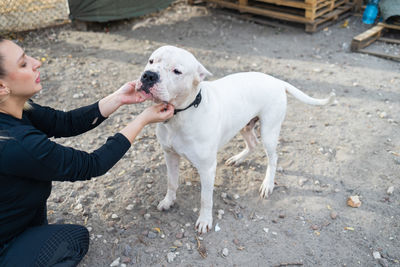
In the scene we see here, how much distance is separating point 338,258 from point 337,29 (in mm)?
5690

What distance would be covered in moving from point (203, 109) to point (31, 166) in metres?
1.22

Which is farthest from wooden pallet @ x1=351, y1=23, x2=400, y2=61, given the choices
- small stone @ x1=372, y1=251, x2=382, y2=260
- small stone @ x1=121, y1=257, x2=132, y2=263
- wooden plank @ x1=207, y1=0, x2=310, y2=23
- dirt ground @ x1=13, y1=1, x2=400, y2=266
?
small stone @ x1=121, y1=257, x2=132, y2=263

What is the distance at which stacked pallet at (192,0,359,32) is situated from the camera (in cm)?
677

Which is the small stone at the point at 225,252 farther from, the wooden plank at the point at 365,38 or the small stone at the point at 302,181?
the wooden plank at the point at 365,38

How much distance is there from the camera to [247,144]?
373 cm

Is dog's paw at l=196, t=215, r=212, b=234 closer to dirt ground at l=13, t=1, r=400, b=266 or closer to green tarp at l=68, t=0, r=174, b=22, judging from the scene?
A: dirt ground at l=13, t=1, r=400, b=266

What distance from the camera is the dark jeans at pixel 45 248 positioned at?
88.4 inches

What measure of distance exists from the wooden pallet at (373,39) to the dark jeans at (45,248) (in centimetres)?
572

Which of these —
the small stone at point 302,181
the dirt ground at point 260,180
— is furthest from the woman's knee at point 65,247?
the small stone at point 302,181

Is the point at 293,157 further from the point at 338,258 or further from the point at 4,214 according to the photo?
the point at 4,214

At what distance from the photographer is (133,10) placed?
23.6 feet

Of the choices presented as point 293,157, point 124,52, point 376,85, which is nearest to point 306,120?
point 293,157

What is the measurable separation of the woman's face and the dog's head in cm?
69

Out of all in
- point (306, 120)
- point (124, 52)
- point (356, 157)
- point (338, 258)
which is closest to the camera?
point (338, 258)
